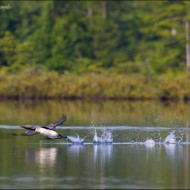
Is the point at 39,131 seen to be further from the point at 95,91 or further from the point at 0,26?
the point at 0,26

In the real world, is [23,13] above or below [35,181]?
above

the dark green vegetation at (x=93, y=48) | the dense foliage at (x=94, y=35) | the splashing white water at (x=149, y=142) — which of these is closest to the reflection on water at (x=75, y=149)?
the splashing white water at (x=149, y=142)

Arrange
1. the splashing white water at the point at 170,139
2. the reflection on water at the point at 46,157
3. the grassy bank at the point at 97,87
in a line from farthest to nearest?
the grassy bank at the point at 97,87 → the splashing white water at the point at 170,139 → the reflection on water at the point at 46,157

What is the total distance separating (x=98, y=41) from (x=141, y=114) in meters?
26.7

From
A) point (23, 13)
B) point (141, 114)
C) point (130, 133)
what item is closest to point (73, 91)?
point (23, 13)

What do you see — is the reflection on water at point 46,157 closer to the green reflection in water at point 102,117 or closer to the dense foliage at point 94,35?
the green reflection in water at point 102,117

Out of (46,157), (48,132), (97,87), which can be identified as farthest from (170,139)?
(97,87)

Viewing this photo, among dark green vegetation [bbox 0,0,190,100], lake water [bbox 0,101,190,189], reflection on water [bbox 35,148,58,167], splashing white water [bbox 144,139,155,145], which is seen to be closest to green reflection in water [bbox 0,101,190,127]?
lake water [bbox 0,101,190,189]

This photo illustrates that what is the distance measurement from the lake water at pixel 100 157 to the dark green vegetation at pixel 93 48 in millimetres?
19531

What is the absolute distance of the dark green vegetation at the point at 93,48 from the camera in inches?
2048

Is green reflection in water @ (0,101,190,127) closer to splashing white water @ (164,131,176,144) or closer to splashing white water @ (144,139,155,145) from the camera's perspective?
splashing white water @ (164,131,176,144)

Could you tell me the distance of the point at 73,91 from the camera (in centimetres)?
5181

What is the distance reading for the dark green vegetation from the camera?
52031 mm

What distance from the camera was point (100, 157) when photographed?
20891 mm
